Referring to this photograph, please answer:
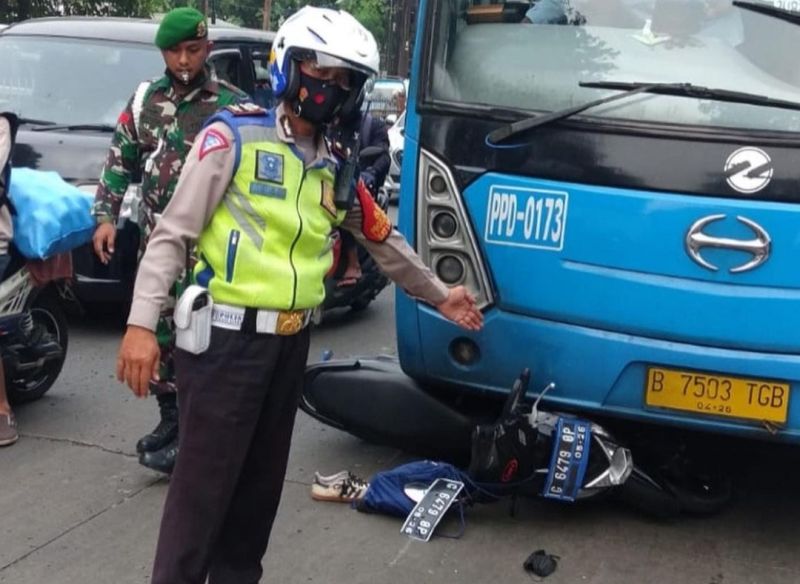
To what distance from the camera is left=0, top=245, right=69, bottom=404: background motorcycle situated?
5496 mm

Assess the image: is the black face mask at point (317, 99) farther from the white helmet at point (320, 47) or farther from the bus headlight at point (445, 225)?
the bus headlight at point (445, 225)

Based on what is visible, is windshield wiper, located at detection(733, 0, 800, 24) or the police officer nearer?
the police officer

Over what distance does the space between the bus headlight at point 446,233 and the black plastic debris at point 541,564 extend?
37.2 inches

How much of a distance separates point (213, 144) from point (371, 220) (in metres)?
0.65

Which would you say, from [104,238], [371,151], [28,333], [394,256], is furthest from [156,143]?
[371,151]

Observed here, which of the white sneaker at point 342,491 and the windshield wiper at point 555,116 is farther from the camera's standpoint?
the white sneaker at point 342,491

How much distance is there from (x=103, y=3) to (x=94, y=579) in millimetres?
20262

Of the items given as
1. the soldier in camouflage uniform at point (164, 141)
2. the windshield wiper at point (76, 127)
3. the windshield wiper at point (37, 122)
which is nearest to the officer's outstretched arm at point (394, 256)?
the soldier in camouflage uniform at point (164, 141)

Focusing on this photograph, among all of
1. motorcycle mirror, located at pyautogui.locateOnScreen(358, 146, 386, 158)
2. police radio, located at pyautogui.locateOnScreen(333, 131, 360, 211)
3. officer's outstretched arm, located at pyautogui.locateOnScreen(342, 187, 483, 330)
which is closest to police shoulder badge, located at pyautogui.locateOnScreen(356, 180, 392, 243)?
officer's outstretched arm, located at pyautogui.locateOnScreen(342, 187, 483, 330)

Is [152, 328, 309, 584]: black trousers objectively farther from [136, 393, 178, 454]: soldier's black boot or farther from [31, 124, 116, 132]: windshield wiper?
[31, 124, 116, 132]: windshield wiper

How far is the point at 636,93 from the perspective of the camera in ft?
14.5

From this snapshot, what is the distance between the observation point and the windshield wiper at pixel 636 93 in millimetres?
4285

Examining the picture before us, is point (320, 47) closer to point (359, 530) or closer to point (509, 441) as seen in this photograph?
point (509, 441)

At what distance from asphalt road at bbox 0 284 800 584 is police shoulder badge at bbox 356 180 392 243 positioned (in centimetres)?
124
